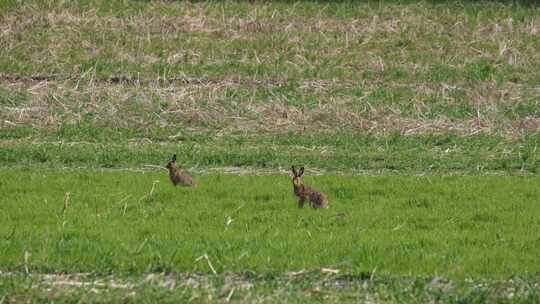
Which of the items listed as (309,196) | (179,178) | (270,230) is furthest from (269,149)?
(270,230)

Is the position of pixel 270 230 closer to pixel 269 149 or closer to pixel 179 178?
pixel 179 178

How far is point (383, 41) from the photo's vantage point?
2598cm

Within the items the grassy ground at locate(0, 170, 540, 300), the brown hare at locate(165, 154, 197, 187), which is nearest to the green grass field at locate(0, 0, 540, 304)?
the grassy ground at locate(0, 170, 540, 300)

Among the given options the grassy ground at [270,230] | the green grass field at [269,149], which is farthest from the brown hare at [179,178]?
the green grass field at [269,149]

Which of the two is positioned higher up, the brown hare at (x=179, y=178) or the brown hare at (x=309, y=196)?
the brown hare at (x=309, y=196)

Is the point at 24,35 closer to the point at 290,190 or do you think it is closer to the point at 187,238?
the point at 290,190

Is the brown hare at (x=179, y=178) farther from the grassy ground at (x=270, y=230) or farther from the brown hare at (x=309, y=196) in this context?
the brown hare at (x=309, y=196)

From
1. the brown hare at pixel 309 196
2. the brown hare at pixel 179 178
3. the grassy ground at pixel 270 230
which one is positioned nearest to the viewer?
the grassy ground at pixel 270 230

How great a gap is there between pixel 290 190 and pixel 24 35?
13.1 m

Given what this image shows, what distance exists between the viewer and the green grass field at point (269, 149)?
9.86m

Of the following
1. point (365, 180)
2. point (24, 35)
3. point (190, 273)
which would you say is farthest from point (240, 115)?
point (190, 273)

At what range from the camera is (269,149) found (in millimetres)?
17562

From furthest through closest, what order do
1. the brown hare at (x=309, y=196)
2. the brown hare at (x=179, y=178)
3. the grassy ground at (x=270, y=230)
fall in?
the brown hare at (x=179, y=178)
the brown hare at (x=309, y=196)
the grassy ground at (x=270, y=230)

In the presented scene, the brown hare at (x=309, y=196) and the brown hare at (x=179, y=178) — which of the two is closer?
the brown hare at (x=309, y=196)
